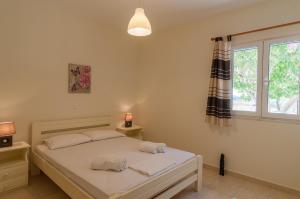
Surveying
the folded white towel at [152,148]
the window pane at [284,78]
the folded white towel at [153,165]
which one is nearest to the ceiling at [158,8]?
the window pane at [284,78]

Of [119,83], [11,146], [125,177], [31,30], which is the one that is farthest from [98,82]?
[125,177]

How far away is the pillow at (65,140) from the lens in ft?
9.32

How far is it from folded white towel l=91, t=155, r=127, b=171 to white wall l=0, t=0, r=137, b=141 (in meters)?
1.63

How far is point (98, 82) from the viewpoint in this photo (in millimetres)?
3895

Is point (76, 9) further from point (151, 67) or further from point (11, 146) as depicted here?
point (11, 146)

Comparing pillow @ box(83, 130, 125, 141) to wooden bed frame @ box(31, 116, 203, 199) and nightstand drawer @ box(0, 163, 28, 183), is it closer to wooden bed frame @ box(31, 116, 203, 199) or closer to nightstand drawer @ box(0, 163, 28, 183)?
wooden bed frame @ box(31, 116, 203, 199)

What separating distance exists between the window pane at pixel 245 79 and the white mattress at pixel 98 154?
129 cm

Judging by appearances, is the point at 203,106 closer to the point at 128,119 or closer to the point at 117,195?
the point at 128,119

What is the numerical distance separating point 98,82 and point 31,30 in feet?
4.56

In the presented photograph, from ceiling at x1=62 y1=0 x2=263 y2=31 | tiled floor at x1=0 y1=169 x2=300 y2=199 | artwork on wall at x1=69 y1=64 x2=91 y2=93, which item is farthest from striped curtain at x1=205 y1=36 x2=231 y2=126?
artwork on wall at x1=69 y1=64 x2=91 y2=93

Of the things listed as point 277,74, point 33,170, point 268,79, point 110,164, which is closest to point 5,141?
point 33,170

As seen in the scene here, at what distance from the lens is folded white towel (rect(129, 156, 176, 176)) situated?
204cm

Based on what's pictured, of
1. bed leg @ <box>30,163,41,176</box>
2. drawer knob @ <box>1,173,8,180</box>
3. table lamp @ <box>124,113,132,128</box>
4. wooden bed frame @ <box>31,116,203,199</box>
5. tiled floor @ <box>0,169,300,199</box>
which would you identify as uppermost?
table lamp @ <box>124,113,132,128</box>

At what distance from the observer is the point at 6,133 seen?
257cm
